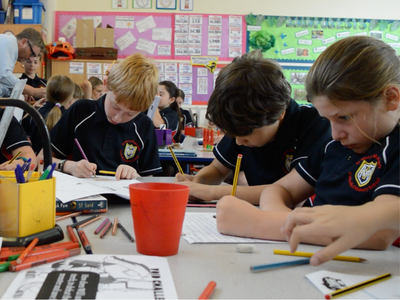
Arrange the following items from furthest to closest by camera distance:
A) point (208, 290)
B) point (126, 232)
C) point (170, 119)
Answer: point (170, 119), point (126, 232), point (208, 290)

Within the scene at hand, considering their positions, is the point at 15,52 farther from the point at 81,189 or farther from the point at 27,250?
the point at 27,250

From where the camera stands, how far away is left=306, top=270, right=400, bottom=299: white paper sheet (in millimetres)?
460

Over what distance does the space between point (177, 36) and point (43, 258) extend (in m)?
4.57

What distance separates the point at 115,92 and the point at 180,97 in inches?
123

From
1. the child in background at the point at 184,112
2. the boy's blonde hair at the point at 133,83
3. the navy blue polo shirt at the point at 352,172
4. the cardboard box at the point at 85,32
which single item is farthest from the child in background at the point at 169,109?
the navy blue polo shirt at the point at 352,172

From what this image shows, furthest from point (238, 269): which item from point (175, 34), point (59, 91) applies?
point (175, 34)

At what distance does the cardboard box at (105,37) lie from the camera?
178 inches

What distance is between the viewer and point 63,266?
0.51 metres

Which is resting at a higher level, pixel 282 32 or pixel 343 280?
pixel 282 32

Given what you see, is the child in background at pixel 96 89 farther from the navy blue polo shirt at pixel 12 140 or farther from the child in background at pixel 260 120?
the child in background at pixel 260 120

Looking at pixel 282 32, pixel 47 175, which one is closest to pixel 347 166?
pixel 47 175

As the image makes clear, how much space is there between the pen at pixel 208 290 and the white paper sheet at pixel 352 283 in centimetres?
14

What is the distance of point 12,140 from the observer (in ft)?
4.82

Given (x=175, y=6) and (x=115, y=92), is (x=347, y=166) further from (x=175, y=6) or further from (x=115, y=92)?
(x=175, y=6)
